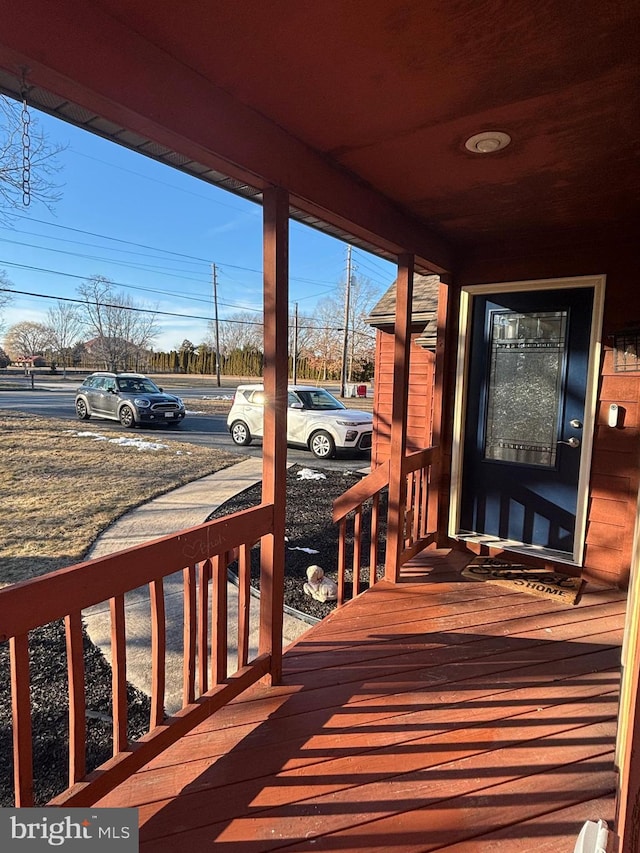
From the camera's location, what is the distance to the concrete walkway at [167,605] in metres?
2.43

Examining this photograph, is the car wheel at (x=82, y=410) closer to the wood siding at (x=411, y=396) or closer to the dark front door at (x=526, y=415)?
the wood siding at (x=411, y=396)

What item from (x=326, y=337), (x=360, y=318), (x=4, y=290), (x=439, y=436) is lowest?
(x=439, y=436)

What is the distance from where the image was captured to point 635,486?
9.36ft

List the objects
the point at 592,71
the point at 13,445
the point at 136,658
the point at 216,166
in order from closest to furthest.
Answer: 1. the point at 592,71
2. the point at 216,166
3. the point at 136,658
4. the point at 13,445

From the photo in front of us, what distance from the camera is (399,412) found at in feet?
9.27

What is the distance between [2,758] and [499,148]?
301cm

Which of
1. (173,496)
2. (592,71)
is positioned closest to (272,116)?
(592,71)

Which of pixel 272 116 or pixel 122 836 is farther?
pixel 272 116

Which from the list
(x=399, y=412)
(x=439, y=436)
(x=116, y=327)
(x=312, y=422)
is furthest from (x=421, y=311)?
(x=116, y=327)

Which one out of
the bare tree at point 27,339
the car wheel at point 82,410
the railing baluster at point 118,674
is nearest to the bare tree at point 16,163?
the railing baluster at point 118,674

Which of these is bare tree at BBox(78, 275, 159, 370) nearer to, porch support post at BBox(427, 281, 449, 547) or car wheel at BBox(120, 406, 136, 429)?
car wheel at BBox(120, 406, 136, 429)

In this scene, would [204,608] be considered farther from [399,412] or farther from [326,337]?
[326,337]

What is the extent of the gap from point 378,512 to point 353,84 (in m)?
2.44

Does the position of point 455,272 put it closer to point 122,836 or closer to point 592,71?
point 592,71
